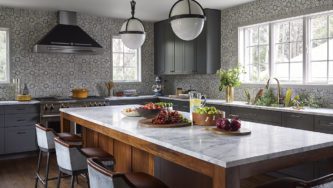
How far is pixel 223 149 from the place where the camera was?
6.14 feet

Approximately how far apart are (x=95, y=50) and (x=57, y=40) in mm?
691

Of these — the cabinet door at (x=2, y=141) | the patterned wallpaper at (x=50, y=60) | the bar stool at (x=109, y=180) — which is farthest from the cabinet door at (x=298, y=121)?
the cabinet door at (x=2, y=141)

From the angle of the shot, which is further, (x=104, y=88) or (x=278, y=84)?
(x=104, y=88)

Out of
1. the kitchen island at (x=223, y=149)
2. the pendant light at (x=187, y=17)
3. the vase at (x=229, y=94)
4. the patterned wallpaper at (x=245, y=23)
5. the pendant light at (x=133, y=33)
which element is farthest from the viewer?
the vase at (x=229, y=94)

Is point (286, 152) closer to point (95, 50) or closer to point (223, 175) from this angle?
point (223, 175)

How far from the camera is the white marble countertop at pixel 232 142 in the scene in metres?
1.73

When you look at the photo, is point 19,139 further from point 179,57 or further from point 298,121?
point 298,121

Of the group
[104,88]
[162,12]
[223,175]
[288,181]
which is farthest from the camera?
[104,88]

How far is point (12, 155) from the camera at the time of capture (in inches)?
215

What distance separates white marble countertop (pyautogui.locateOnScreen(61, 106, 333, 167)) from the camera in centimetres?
173

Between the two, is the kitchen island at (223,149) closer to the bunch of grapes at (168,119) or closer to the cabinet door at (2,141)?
the bunch of grapes at (168,119)

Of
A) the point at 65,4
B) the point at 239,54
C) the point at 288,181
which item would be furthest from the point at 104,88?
the point at 288,181

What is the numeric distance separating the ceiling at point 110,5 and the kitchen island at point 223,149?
3078 millimetres

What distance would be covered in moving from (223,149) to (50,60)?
511cm
